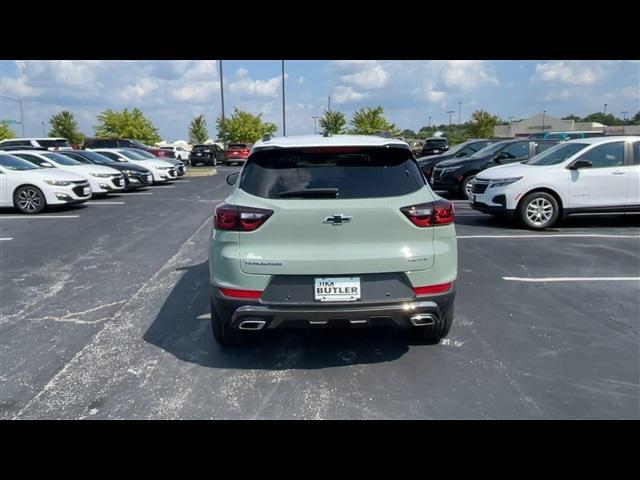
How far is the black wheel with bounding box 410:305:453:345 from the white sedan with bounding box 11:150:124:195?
12.9 m

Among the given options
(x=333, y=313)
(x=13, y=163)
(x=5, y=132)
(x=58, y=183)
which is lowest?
(x=333, y=313)

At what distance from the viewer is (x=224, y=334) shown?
396cm

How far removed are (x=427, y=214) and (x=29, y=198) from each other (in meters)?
11.5

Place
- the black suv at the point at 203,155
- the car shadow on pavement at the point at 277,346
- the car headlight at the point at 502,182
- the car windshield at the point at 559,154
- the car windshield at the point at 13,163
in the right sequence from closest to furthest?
the car shadow on pavement at the point at 277,346 → the car headlight at the point at 502,182 → the car windshield at the point at 559,154 → the car windshield at the point at 13,163 → the black suv at the point at 203,155

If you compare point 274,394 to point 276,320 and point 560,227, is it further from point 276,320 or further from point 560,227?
point 560,227

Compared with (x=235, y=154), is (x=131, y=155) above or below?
below

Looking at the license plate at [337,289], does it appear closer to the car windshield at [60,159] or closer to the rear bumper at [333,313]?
the rear bumper at [333,313]

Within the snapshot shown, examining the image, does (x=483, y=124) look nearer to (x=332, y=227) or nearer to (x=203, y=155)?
(x=203, y=155)

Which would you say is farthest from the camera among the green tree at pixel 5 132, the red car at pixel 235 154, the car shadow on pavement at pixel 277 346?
the green tree at pixel 5 132

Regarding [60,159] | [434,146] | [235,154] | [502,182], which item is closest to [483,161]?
[502,182]

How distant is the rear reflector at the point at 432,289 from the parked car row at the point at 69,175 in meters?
11.1

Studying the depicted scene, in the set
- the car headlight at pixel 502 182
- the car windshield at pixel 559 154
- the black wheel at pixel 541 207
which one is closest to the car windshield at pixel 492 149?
the car windshield at pixel 559 154

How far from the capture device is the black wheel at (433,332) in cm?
393
